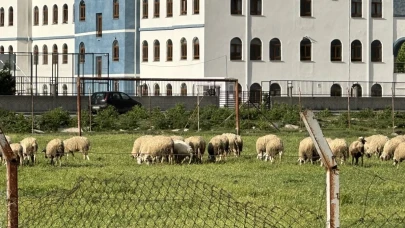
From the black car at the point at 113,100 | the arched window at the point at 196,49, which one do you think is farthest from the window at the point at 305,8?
the black car at the point at 113,100

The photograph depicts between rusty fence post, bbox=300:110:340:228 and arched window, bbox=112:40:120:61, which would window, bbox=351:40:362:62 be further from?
rusty fence post, bbox=300:110:340:228

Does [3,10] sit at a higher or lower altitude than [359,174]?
higher

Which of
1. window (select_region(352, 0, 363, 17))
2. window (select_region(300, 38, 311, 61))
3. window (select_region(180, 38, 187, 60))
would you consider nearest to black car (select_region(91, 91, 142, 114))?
window (select_region(180, 38, 187, 60))

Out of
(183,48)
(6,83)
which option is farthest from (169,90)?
(6,83)

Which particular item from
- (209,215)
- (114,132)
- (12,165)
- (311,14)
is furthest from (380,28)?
(12,165)

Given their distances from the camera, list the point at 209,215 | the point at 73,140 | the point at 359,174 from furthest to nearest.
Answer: the point at 73,140 → the point at 359,174 → the point at 209,215

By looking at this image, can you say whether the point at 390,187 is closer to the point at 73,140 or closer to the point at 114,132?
the point at 73,140

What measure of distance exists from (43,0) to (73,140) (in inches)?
2638

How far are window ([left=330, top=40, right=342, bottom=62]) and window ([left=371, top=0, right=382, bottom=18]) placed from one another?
142 inches

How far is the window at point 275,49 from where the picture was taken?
3039 inches

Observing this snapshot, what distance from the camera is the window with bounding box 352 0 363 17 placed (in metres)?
79.3

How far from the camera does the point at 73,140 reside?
3206 cm

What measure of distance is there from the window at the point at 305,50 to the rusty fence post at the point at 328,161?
65.4 meters

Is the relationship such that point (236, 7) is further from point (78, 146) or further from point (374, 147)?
point (78, 146)
